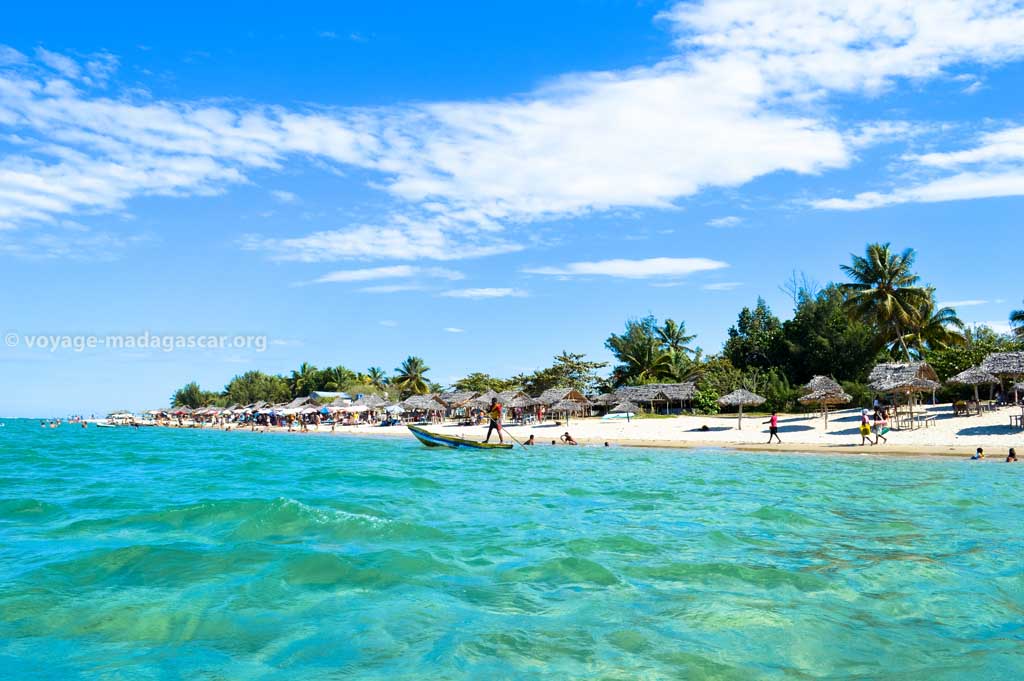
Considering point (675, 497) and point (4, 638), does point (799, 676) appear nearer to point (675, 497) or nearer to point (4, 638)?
point (4, 638)

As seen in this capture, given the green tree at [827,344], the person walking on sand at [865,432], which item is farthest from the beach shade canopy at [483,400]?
the person walking on sand at [865,432]

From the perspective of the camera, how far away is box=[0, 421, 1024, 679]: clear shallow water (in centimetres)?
598

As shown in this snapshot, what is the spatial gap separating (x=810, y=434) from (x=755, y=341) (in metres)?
23.7

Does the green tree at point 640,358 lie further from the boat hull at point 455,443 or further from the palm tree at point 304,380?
the palm tree at point 304,380

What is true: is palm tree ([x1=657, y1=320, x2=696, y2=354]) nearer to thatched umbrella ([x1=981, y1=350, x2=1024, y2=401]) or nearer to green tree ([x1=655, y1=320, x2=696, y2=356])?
green tree ([x1=655, y1=320, x2=696, y2=356])

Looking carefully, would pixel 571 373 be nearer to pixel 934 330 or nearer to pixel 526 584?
pixel 934 330

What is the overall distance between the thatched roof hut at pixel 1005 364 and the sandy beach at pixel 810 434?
188 cm

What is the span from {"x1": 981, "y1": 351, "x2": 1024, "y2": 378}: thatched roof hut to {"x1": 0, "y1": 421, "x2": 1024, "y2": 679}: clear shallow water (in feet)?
43.8

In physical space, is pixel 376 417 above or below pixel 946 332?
below

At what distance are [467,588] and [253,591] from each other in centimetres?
256

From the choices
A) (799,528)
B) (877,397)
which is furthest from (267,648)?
(877,397)

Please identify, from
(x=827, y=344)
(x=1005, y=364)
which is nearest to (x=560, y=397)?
(x=827, y=344)

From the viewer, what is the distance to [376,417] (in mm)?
68375

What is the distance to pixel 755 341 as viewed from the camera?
53312 mm
